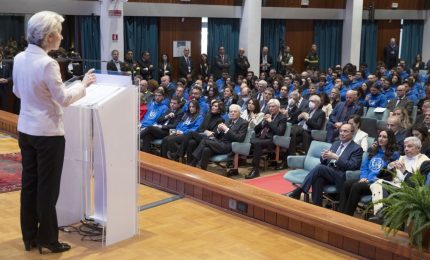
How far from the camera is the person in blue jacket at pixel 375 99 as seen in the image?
939cm

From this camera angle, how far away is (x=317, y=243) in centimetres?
351

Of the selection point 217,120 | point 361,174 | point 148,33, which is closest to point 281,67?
point 148,33

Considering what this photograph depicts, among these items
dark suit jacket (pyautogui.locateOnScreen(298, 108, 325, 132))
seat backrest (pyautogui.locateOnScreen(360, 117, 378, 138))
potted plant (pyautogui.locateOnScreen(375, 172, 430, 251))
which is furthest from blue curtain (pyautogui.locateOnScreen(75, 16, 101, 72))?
potted plant (pyautogui.locateOnScreen(375, 172, 430, 251))

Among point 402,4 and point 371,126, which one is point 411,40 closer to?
point 402,4

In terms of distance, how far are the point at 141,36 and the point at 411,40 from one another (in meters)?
9.53

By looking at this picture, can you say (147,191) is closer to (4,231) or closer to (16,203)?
(16,203)

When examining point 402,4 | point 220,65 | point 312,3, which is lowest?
point 220,65

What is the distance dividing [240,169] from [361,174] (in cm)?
244

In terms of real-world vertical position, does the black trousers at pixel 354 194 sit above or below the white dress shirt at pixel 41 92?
below

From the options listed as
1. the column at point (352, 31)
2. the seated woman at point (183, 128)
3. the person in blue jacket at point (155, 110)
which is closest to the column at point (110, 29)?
the person in blue jacket at point (155, 110)

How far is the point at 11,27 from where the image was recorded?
11570mm

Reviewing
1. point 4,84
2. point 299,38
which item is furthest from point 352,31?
point 4,84

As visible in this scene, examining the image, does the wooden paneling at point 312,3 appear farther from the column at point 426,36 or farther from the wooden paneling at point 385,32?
the column at point 426,36

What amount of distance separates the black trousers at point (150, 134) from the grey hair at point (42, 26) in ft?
15.0
